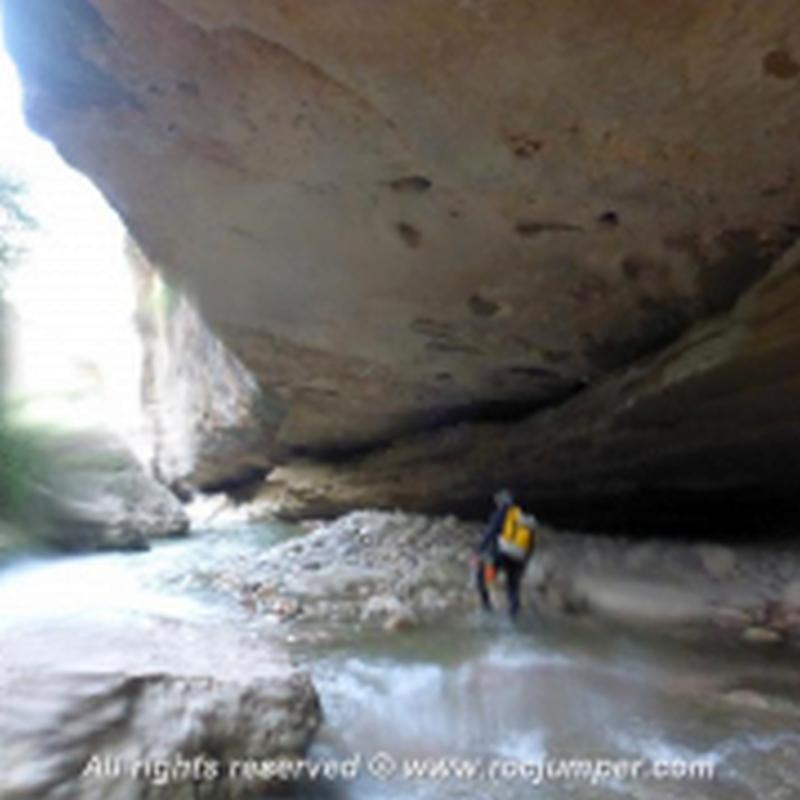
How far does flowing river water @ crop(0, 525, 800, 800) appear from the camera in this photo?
10.1ft

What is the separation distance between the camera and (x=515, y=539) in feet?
20.6

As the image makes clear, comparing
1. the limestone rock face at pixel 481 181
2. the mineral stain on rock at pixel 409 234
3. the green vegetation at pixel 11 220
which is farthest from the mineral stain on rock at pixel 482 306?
the green vegetation at pixel 11 220

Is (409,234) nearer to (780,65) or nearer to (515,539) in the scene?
(780,65)

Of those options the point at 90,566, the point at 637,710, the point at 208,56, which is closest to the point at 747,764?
the point at 637,710

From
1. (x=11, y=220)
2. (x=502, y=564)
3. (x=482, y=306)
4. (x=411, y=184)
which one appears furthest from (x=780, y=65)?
(x=11, y=220)

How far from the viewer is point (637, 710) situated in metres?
4.02

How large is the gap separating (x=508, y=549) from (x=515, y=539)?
109 mm

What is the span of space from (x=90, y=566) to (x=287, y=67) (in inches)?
279

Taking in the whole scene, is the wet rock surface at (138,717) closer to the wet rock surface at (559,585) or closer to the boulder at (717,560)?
the wet rock surface at (559,585)

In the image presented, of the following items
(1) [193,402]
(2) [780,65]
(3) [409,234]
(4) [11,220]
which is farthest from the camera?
(1) [193,402]

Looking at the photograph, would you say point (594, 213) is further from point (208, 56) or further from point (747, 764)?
point (747, 764)

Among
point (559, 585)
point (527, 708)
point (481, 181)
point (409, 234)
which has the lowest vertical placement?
point (527, 708)

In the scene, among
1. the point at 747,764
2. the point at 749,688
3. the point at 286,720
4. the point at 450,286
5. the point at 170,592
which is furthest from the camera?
the point at 170,592

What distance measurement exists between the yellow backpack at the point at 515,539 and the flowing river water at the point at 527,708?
602mm
